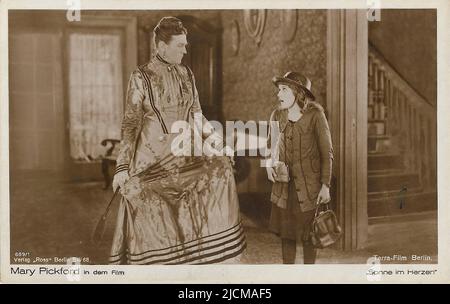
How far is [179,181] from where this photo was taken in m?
4.46

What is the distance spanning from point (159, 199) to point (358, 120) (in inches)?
65.8

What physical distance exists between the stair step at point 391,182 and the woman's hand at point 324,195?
342 mm

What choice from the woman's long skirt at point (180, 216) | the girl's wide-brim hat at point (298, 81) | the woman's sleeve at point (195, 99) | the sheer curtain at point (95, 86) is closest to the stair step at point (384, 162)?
the girl's wide-brim hat at point (298, 81)

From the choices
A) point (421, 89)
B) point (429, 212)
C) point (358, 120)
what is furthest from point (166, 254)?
point (421, 89)

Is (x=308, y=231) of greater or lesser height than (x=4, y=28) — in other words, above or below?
below

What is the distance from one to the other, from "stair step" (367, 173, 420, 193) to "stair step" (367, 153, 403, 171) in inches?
2.5

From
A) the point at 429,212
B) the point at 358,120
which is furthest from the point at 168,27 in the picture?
the point at 429,212

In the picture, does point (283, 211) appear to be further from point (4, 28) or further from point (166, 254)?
point (4, 28)

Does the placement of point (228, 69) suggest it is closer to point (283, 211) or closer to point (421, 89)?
point (283, 211)

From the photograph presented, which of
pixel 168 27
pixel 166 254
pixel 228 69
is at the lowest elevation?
pixel 166 254

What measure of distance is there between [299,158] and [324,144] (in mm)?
221

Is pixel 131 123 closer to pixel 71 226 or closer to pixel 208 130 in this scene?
pixel 208 130

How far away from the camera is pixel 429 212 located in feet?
15.1
